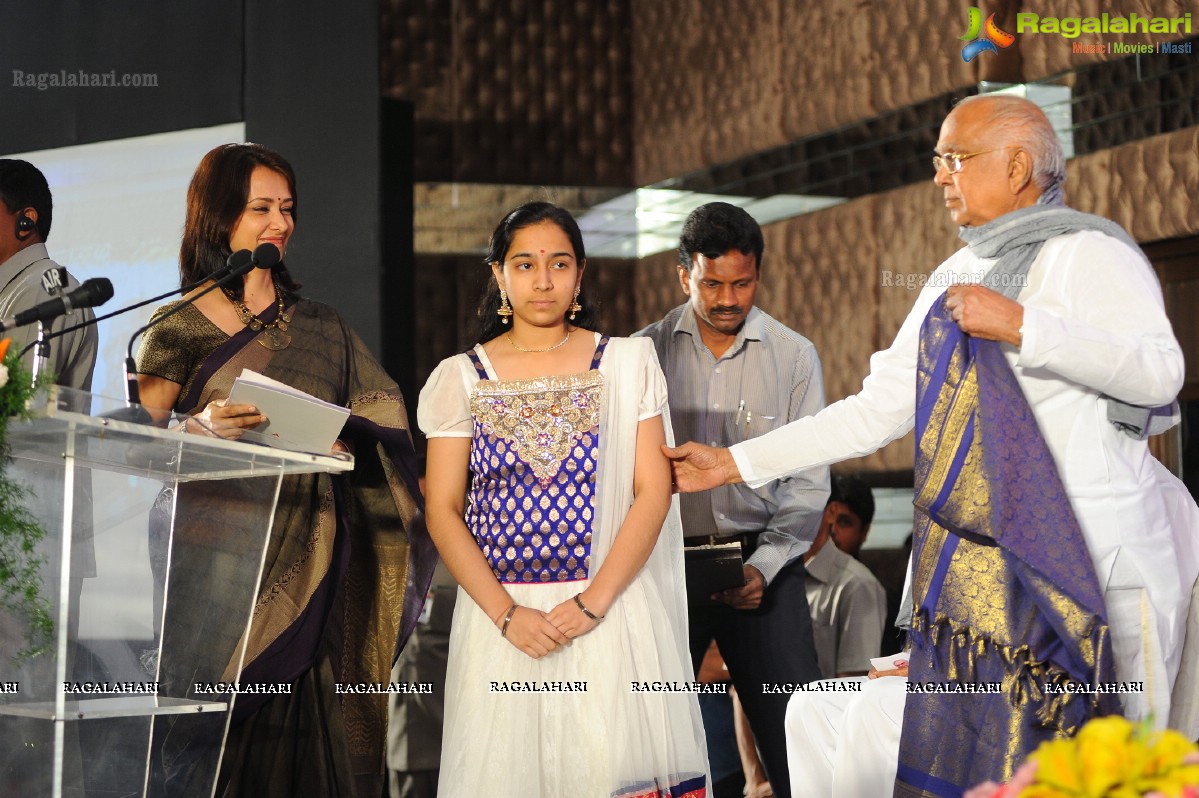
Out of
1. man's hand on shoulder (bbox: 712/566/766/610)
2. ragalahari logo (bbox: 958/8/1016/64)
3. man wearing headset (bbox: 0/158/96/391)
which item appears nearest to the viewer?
man wearing headset (bbox: 0/158/96/391)

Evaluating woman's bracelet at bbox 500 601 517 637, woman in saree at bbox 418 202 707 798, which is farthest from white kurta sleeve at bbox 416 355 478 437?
woman's bracelet at bbox 500 601 517 637

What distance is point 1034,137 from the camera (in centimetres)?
275

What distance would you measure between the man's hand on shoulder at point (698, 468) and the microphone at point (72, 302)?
1316 millimetres

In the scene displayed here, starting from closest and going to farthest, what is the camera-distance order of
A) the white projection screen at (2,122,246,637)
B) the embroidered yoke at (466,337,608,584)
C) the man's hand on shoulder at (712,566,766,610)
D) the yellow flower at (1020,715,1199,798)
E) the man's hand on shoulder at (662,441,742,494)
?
the yellow flower at (1020,715,1199,798), the embroidered yoke at (466,337,608,584), the man's hand on shoulder at (662,441,742,494), the man's hand on shoulder at (712,566,766,610), the white projection screen at (2,122,246,637)

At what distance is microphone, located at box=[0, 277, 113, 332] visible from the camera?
84.1 inches

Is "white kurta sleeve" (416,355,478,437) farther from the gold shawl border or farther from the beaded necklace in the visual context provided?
the gold shawl border

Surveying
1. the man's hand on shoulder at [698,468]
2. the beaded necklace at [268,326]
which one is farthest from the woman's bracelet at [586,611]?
the beaded necklace at [268,326]

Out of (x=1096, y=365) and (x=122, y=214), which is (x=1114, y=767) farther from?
(x=122, y=214)

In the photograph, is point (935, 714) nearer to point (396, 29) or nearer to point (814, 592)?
point (814, 592)

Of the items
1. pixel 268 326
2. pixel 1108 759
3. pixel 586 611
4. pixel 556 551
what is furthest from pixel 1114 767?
pixel 268 326

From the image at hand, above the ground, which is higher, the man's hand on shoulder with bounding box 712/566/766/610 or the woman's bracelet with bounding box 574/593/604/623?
the woman's bracelet with bounding box 574/593/604/623

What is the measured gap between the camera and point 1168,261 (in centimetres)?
494

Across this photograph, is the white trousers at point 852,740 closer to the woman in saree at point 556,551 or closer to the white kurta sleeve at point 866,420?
the woman in saree at point 556,551

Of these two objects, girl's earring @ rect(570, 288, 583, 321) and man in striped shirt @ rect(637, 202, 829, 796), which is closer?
girl's earring @ rect(570, 288, 583, 321)
